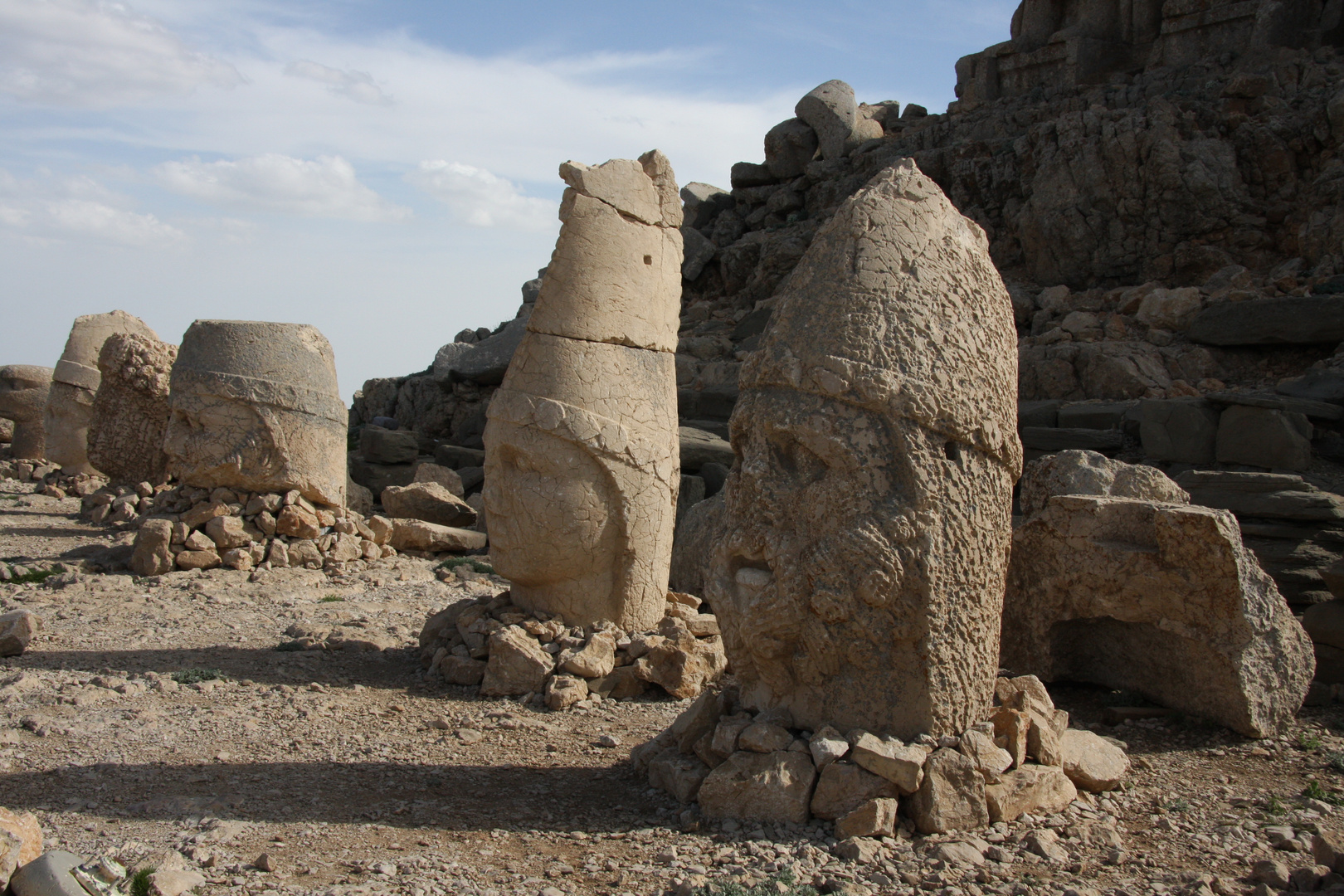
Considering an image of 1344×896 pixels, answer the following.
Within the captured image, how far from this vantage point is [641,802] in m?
3.80

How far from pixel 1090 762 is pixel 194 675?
4.48 m

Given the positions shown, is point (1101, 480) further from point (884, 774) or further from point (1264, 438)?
point (1264, 438)

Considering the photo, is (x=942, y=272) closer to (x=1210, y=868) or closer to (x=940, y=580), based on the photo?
(x=940, y=580)

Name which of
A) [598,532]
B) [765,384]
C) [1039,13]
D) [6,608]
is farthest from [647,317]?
[1039,13]

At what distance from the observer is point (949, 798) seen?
340 centimetres

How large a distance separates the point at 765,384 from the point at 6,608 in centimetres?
602

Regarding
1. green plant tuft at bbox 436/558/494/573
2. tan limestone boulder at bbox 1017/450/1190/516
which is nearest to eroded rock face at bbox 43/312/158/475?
green plant tuft at bbox 436/558/494/573

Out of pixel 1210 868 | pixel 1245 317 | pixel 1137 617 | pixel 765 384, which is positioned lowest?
pixel 1210 868

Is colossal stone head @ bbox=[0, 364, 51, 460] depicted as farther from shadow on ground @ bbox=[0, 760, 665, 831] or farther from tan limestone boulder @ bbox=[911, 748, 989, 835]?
tan limestone boulder @ bbox=[911, 748, 989, 835]

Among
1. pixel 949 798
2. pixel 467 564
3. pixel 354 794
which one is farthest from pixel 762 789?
pixel 467 564

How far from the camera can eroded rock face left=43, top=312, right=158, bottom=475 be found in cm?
1260

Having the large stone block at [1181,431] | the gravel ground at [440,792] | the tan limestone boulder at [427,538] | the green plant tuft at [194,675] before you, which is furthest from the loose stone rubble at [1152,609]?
the large stone block at [1181,431]

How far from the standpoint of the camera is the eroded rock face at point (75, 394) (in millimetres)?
12602

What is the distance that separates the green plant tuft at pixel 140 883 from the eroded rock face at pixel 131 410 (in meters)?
9.14
